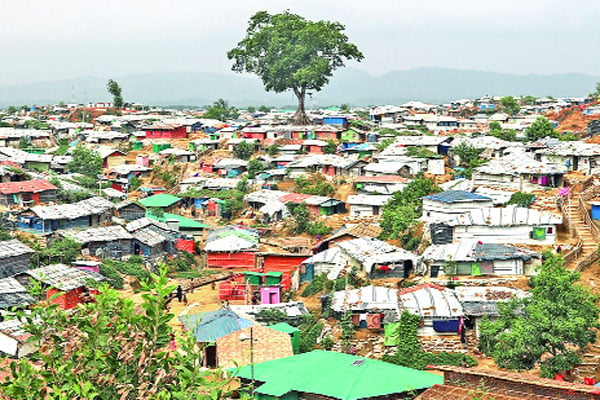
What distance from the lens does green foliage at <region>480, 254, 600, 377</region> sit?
1642 centimetres

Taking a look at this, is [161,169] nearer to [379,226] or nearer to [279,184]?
[279,184]

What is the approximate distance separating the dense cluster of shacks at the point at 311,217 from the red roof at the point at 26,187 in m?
0.07

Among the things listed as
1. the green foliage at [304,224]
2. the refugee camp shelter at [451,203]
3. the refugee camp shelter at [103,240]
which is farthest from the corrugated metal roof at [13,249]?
the refugee camp shelter at [451,203]

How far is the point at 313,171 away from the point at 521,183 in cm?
1402

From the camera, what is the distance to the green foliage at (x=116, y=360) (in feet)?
22.2

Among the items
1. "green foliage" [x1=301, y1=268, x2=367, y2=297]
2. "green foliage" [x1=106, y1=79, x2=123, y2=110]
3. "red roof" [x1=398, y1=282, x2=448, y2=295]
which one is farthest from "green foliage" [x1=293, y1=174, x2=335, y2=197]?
"green foliage" [x1=106, y1=79, x2=123, y2=110]

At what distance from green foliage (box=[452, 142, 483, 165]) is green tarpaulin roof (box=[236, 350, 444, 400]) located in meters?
27.0

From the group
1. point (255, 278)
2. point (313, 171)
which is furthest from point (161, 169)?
point (255, 278)

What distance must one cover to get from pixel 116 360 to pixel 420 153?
128ft

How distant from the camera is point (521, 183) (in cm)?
3497

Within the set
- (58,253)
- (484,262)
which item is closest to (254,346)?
(484,262)

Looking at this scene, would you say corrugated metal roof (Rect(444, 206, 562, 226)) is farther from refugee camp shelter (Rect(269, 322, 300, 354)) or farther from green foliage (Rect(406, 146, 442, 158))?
green foliage (Rect(406, 146, 442, 158))

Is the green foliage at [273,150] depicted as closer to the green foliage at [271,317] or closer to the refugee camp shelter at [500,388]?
the green foliage at [271,317]

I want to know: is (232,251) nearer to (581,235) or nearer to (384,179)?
(384,179)
